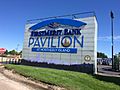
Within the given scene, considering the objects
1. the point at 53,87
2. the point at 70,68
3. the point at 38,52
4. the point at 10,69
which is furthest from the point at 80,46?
the point at 53,87

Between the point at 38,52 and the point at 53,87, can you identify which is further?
the point at 38,52

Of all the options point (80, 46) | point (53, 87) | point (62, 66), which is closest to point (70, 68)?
point (62, 66)

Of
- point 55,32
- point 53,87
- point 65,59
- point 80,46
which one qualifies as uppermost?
point 55,32

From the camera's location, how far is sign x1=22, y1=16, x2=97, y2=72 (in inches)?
1088

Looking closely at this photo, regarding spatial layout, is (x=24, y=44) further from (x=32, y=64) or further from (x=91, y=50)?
(x=91, y=50)

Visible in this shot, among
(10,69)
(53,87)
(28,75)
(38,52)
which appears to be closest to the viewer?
(53,87)

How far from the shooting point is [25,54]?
110 feet

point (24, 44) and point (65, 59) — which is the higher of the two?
point (24, 44)

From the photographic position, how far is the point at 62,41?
2973cm

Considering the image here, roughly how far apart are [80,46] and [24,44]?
11.1 meters

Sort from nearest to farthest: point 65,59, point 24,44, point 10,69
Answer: point 10,69 < point 65,59 < point 24,44

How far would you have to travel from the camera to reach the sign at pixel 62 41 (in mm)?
27625

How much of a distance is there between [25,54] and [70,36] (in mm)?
9343

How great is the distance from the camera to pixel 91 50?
27.1m
